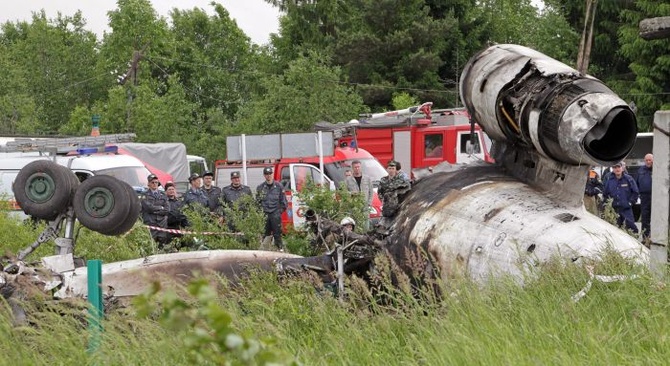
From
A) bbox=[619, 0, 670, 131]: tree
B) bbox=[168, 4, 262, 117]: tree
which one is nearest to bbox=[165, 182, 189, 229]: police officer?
bbox=[619, 0, 670, 131]: tree

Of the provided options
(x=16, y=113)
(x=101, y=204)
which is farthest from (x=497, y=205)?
(x=16, y=113)

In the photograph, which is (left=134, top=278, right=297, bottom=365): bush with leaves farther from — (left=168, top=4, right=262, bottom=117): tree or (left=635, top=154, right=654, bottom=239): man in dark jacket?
(left=168, top=4, right=262, bottom=117): tree

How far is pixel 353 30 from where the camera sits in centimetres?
4778

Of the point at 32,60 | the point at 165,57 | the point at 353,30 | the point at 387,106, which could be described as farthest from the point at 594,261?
the point at 32,60

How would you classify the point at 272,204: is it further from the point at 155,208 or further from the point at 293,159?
the point at 293,159

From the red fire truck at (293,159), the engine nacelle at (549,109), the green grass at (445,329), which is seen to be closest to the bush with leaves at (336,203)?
the red fire truck at (293,159)

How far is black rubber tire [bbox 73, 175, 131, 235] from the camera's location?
397 inches

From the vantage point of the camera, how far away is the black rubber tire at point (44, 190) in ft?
34.0

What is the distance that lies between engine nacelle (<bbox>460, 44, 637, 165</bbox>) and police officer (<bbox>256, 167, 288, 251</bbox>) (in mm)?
7955

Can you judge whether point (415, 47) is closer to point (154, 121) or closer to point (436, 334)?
point (154, 121)

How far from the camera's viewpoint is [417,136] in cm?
2681

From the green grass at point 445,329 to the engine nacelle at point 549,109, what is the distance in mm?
1232

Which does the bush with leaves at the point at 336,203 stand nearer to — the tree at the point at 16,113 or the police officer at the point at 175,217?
the police officer at the point at 175,217

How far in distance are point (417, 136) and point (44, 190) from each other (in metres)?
17.3
